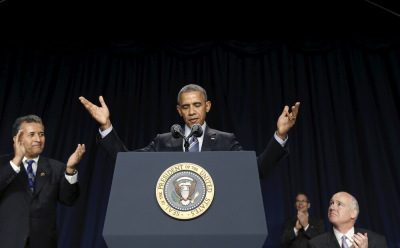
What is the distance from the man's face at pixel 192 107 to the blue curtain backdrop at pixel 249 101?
2.92 metres

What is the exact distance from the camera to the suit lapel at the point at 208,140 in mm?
1660

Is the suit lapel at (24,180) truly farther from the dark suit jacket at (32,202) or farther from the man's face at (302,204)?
the man's face at (302,204)

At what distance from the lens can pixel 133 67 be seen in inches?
207

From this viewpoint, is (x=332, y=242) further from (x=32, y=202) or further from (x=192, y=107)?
(x=32, y=202)

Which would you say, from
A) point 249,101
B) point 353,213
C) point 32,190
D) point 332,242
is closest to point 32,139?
point 32,190

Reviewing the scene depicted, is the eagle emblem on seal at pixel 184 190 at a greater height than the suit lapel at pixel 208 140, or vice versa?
the suit lapel at pixel 208 140

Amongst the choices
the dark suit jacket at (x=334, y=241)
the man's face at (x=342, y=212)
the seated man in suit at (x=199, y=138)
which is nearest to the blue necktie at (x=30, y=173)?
the seated man in suit at (x=199, y=138)

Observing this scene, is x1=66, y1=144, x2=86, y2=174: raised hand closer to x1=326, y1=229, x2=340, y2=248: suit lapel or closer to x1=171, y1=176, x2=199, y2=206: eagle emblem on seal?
x1=171, y1=176, x2=199, y2=206: eagle emblem on seal

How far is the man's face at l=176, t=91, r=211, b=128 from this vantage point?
6.21 feet

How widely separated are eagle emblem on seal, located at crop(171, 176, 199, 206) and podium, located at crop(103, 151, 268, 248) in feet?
0.17

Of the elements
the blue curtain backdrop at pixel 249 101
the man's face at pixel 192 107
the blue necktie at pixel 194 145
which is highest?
A: the blue curtain backdrop at pixel 249 101

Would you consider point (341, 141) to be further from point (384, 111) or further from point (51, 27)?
point (51, 27)

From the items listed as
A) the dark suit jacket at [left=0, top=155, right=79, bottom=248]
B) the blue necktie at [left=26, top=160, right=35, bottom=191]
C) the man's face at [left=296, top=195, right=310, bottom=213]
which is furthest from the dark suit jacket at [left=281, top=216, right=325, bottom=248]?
the blue necktie at [left=26, top=160, right=35, bottom=191]

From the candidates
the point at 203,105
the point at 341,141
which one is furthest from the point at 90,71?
the point at 203,105
